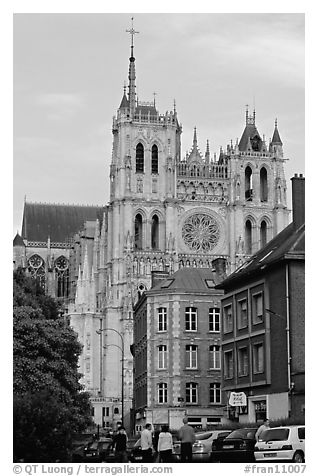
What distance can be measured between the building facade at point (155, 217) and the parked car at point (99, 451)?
72.0 meters

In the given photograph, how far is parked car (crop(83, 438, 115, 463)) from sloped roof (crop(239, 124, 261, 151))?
302 feet

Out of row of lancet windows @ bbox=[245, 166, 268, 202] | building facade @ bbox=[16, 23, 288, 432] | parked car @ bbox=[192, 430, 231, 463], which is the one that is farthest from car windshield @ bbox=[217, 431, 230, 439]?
row of lancet windows @ bbox=[245, 166, 268, 202]

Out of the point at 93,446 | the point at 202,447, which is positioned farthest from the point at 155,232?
the point at 202,447

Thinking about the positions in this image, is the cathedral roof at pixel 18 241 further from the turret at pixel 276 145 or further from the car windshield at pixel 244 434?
the car windshield at pixel 244 434

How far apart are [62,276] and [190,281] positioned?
82.9 meters

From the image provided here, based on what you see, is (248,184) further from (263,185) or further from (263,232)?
(263,232)

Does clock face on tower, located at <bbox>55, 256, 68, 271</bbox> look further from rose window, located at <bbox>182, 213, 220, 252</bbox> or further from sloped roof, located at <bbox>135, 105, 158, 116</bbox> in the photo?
rose window, located at <bbox>182, 213, 220, 252</bbox>

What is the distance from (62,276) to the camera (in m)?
145

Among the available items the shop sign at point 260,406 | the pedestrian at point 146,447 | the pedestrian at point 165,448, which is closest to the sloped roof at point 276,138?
the shop sign at point 260,406

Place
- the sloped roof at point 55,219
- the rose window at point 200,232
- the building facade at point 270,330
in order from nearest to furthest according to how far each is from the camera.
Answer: the building facade at point 270,330 < the rose window at point 200,232 < the sloped roof at point 55,219

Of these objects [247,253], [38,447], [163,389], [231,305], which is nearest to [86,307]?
[247,253]

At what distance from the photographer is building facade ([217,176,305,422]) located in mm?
38750

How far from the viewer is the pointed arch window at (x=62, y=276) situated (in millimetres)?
143375

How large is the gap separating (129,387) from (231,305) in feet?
206
